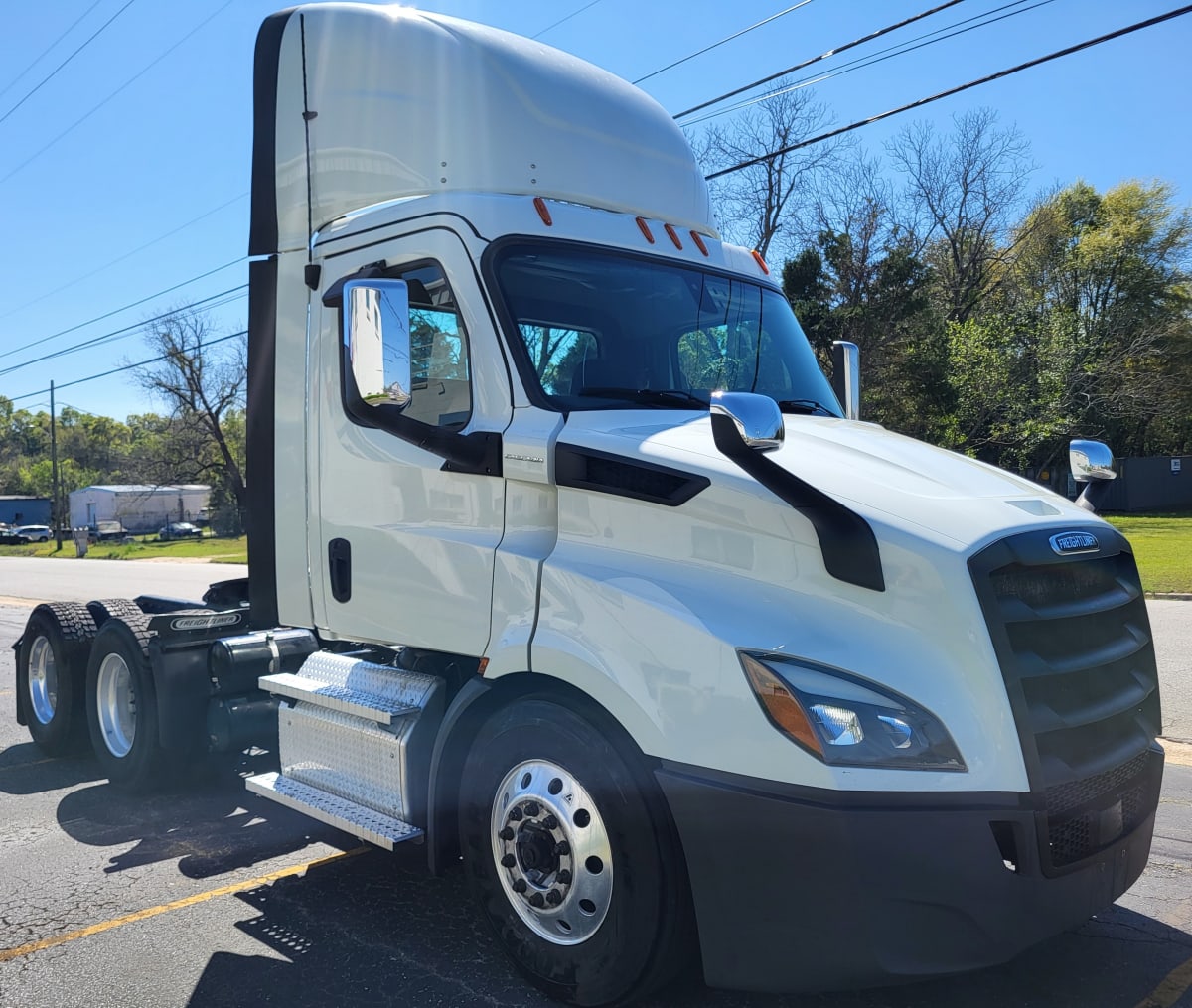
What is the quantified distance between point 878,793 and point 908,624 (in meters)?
0.47

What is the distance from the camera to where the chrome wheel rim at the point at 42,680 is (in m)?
7.14

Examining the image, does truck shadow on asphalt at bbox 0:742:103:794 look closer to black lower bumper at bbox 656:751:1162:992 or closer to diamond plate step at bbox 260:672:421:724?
diamond plate step at bbox 260:672:421:724

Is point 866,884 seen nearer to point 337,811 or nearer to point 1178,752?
point 337,811

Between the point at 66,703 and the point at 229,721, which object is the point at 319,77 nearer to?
the point at 229,721

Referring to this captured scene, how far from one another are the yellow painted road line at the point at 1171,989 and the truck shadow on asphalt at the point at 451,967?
0.02 metres

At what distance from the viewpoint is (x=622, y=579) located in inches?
128

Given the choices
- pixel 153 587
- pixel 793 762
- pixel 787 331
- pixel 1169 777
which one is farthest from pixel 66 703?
pixel 153 587

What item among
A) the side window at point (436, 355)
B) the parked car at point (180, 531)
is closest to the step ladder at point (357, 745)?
the side window at point (436, 355)

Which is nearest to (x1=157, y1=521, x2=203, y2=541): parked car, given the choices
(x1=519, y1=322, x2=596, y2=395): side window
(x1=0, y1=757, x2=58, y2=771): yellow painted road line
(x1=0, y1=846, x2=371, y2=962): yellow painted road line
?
(x1=0, y1=757, x2=58, y2=771): yellow painted road line

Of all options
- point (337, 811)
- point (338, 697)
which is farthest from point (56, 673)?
point (337, 811)

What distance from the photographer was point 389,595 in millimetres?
4207

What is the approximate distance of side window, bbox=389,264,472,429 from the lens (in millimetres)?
3945

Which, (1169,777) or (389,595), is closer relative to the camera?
(389,595)

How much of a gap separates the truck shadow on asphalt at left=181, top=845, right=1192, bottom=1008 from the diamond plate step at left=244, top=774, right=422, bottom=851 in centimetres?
8
